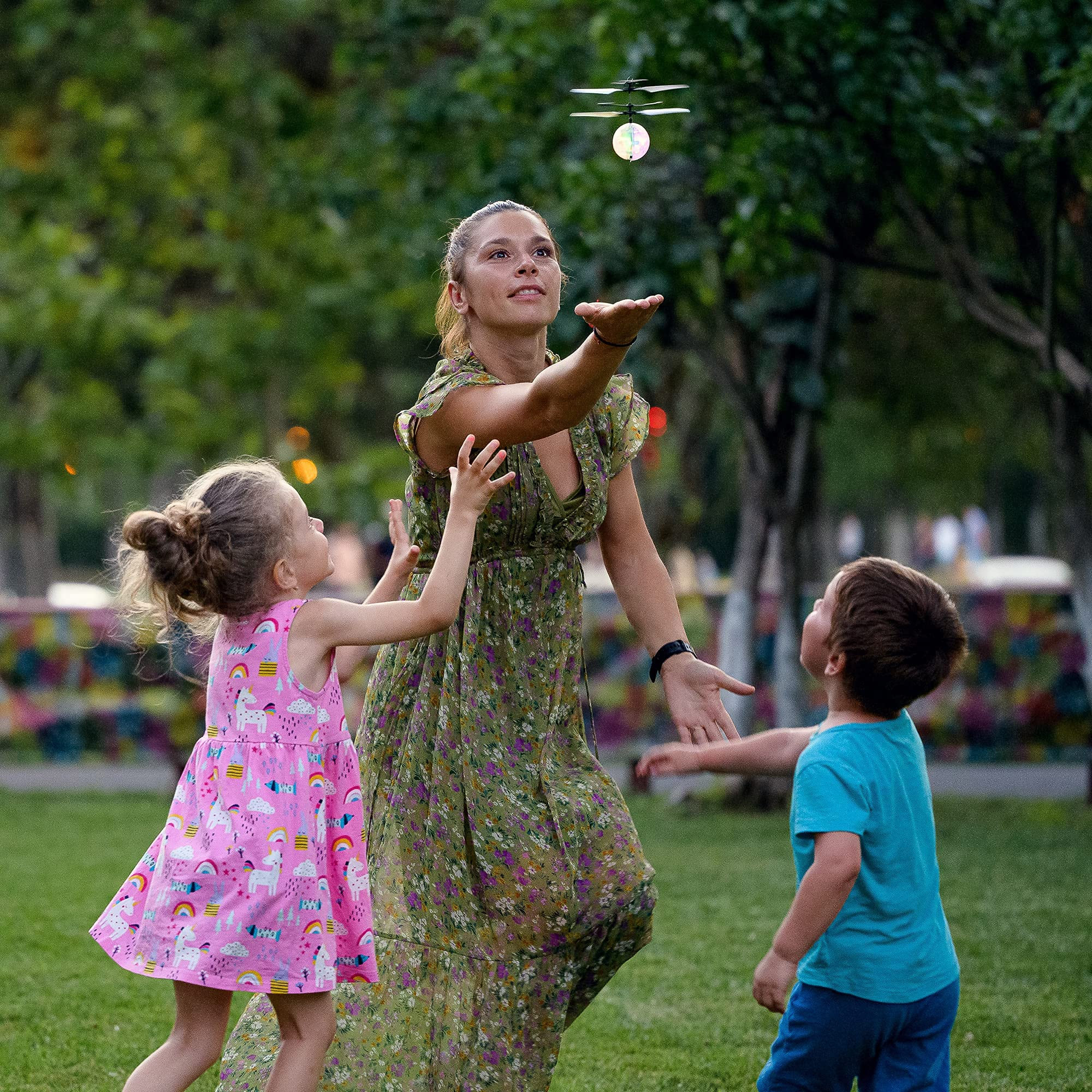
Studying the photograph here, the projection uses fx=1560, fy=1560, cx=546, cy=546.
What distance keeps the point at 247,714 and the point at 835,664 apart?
1.12 metres

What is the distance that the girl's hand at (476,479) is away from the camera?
2.95 m

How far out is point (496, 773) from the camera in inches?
124

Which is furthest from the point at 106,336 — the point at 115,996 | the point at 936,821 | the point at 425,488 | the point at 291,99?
the point at 425,488

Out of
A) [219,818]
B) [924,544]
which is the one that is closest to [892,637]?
[219,818]

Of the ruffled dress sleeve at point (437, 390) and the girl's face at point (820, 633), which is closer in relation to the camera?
the girl's face at point (820, 633)

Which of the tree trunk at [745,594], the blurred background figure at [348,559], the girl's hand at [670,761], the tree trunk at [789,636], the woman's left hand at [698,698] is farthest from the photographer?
the blurred background figure at [348,559]

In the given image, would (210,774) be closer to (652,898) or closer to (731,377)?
(652,898)

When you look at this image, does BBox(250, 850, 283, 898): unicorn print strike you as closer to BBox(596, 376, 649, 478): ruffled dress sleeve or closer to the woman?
the woman

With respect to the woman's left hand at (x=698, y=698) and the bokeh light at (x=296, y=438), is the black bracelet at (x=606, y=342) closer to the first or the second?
the woman's left hand at (x=698, y=698)

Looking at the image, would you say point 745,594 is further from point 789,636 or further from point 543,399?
point 543,399

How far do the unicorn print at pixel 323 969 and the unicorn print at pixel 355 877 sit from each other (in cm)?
14

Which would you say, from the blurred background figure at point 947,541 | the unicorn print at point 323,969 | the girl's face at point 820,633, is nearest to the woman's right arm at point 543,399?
the girl's face at point 820,633

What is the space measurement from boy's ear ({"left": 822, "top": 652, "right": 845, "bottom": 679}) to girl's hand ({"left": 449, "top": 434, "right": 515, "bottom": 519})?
0.69 meters

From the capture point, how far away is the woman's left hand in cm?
330
